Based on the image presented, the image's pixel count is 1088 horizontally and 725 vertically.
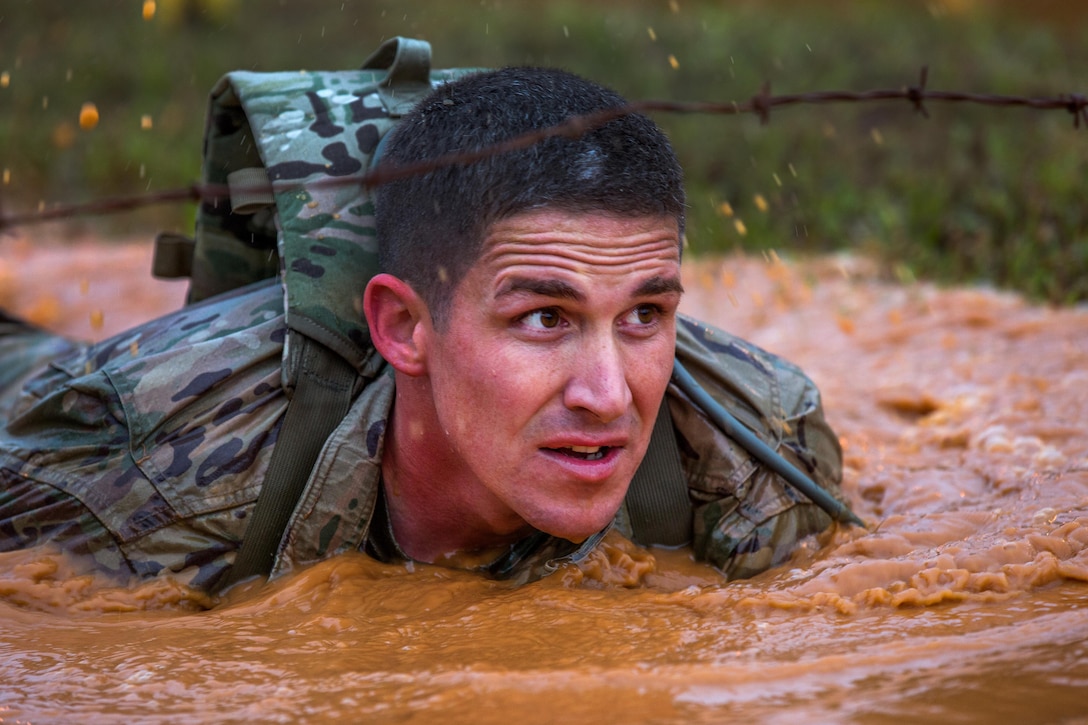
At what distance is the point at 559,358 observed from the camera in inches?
105

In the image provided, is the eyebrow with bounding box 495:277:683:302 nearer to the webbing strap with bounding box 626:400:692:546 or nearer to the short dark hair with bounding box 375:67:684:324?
the short dark hair with bounding box 375:67:684:324

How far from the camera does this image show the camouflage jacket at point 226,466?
3.06 metres

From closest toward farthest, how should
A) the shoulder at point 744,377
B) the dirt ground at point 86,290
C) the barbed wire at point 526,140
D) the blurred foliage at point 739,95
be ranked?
the barbed wire at point 526,140 < the shoulder at point 744,377 < the blurred foliage at point 739,95 < the dirt ground at point 86,290

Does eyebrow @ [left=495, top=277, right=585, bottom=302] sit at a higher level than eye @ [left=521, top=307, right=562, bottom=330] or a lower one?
higher

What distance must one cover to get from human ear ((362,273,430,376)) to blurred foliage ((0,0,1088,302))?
3530mm

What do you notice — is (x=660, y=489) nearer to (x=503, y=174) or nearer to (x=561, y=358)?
(x=561, y=358)

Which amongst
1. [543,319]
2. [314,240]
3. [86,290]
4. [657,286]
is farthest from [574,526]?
[86,290]

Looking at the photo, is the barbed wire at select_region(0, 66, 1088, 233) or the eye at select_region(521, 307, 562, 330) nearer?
the barbed wire at select_region(0, 66, 1088, 233)

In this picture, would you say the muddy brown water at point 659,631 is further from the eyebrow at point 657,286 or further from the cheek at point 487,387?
the eyebrow at point 657,286

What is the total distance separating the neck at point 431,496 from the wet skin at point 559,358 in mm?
149

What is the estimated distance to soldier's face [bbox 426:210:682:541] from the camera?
2662 mm

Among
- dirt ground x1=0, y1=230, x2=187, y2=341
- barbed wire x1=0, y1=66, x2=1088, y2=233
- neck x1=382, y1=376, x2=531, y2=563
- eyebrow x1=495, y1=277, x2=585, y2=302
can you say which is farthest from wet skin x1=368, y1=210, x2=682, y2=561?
dirt ground x1=0, y1=230, x2=187, y2=341

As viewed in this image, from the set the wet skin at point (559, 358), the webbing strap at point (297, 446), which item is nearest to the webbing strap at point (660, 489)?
the wet skin at point (559, 358)

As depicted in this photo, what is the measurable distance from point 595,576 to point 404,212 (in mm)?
1042
